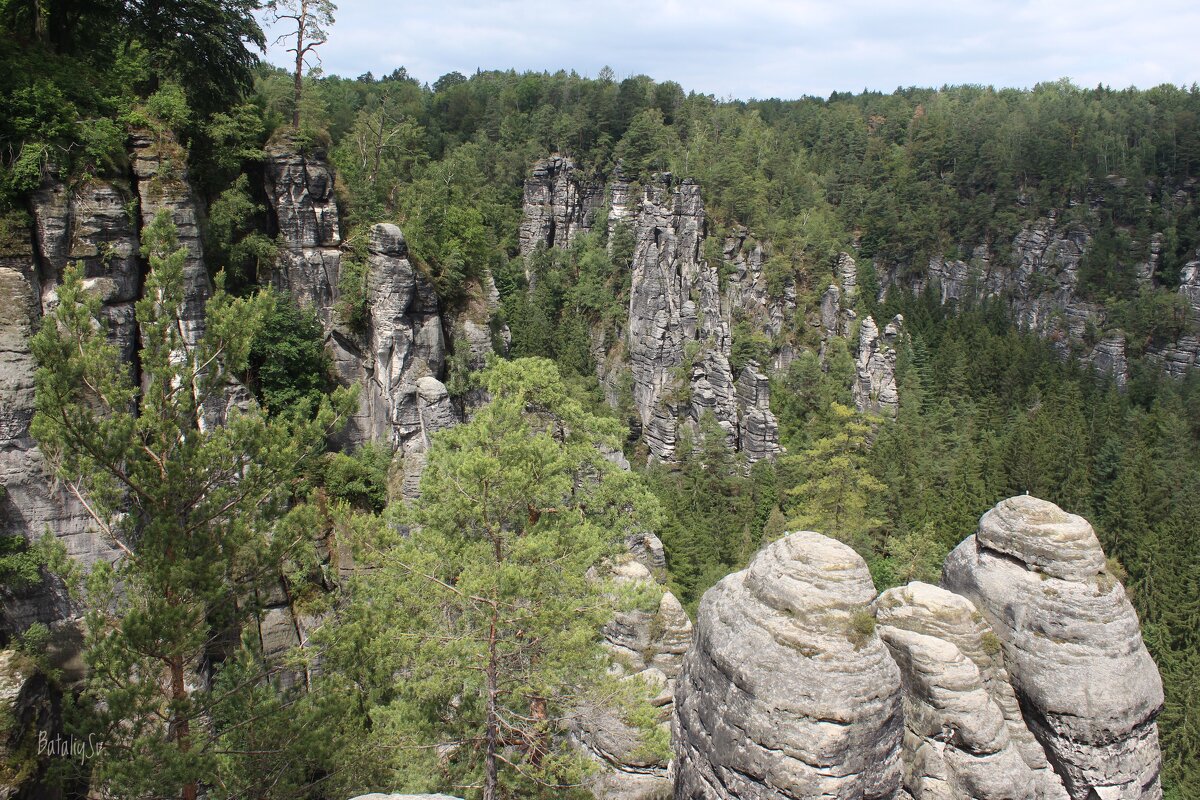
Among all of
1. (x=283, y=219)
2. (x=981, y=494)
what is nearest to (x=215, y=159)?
(x=283, y=219)

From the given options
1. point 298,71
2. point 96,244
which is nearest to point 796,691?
point 96,244

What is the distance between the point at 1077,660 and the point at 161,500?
43.6ft

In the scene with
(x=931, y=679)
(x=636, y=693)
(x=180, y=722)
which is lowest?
(x=636, y=693)

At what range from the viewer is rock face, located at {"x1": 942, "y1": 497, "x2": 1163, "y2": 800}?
11.0m

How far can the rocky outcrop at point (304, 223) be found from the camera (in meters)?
23.7

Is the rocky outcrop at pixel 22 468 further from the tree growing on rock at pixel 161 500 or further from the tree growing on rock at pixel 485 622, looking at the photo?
the tree growing on rock at pixel 485 622

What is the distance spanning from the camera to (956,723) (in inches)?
408

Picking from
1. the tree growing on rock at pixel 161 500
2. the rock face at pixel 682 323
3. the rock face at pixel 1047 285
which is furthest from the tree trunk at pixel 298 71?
the rock face at pixel 1047 285

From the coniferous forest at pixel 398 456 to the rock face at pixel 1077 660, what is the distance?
19.2 feet

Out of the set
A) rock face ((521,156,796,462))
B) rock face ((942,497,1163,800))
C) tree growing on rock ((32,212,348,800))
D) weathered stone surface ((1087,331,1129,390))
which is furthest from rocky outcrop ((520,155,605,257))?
tree growing on rock ((32,212,348,800))

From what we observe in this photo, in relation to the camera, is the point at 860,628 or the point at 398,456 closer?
the point at 860,628

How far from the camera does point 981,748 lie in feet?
33.9

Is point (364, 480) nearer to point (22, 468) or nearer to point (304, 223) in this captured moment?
point (304, 223)

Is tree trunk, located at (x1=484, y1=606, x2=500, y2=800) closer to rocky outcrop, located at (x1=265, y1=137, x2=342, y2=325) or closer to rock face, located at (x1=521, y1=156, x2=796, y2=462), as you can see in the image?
rocky outcrop, located at (x1=265, y1=137, x2=342, y2=325)
